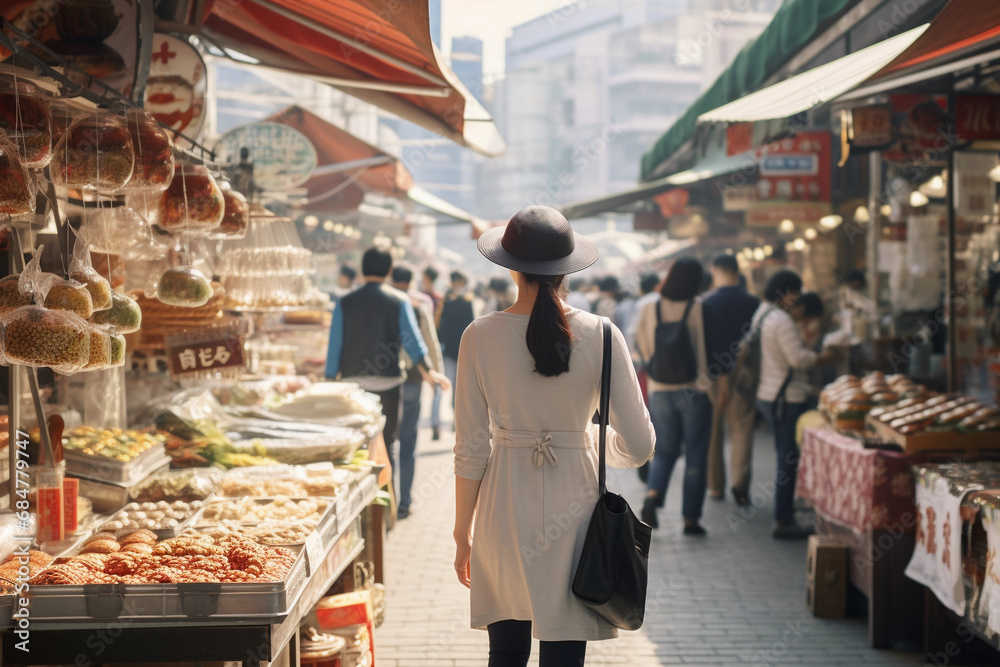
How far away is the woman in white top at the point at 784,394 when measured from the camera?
24.0ft

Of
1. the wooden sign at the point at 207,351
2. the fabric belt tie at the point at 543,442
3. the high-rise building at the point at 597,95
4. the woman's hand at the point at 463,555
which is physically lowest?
the woman's hand at the point at 463,555

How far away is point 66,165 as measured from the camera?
10.8 ft

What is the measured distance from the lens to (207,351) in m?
5.13

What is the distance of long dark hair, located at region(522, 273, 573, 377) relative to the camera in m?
2.93

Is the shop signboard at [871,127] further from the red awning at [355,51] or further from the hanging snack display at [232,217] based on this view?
the hanging snack display at [232,217]

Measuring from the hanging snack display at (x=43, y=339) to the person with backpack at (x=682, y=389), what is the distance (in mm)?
5147

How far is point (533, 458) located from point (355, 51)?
321cm

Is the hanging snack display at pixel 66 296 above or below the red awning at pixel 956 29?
below

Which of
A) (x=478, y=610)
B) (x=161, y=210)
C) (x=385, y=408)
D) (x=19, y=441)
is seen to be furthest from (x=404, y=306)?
(x=478, y=610)

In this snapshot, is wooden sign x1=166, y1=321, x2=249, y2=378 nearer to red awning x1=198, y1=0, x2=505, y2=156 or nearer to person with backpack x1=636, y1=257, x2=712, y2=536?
red awning x1=198, y1=0, x2=505, y2=156

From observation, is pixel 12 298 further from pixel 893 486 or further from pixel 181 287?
pixel 893 486

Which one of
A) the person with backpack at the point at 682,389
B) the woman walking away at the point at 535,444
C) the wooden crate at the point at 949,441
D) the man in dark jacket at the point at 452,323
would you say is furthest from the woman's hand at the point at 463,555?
the man in dark jacket at the point at 452,323

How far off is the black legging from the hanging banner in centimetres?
311

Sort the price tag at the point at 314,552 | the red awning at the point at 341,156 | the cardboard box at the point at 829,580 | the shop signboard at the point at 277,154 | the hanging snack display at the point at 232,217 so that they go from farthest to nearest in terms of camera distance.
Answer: the red awning at the point at 341,156
the shop signboard at the point at 277,154
the cardboard box at the point at 829,580
the hanging snack display at the point at 232,217
the price tag at the point at 314,552
